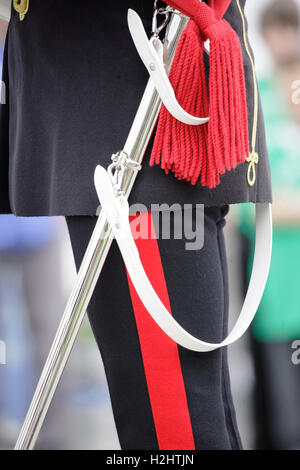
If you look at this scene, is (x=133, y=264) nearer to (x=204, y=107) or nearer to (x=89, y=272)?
(x=89, y=272)

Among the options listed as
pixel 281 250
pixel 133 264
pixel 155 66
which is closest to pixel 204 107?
pixel 155 66

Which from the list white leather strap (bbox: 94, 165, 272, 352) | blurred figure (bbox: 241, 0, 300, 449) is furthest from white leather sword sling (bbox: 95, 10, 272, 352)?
blurred figure (bbox: 241, 0, 300, 449)

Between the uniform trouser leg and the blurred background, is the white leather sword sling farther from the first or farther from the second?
the blurred background

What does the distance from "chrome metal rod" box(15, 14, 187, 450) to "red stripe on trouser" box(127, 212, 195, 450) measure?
0.13 feet

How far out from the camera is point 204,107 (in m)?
0.58

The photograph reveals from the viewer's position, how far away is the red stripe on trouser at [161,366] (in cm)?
58

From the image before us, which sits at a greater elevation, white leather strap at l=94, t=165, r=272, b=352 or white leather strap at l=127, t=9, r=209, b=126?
white leather strap at l=127, t=9, r=209, b=126

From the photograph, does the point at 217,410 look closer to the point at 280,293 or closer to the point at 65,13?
the point at 65,13

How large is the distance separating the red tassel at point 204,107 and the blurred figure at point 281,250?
67cm

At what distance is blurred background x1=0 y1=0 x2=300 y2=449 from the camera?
1225mm

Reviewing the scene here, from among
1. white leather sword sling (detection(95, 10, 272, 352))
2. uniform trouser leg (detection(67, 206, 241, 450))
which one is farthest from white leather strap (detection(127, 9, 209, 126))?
uniform trouser leg (detection(67, 206, 241, 450))

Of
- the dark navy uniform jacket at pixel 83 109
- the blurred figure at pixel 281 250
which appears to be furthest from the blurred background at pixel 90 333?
the dark navy uniform jacket at pixel 83 109

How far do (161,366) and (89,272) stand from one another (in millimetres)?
120

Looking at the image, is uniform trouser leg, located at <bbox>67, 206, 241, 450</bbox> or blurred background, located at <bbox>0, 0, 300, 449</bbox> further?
blurred background, located at <bbox>0, 0, 300, 449</bbox>
